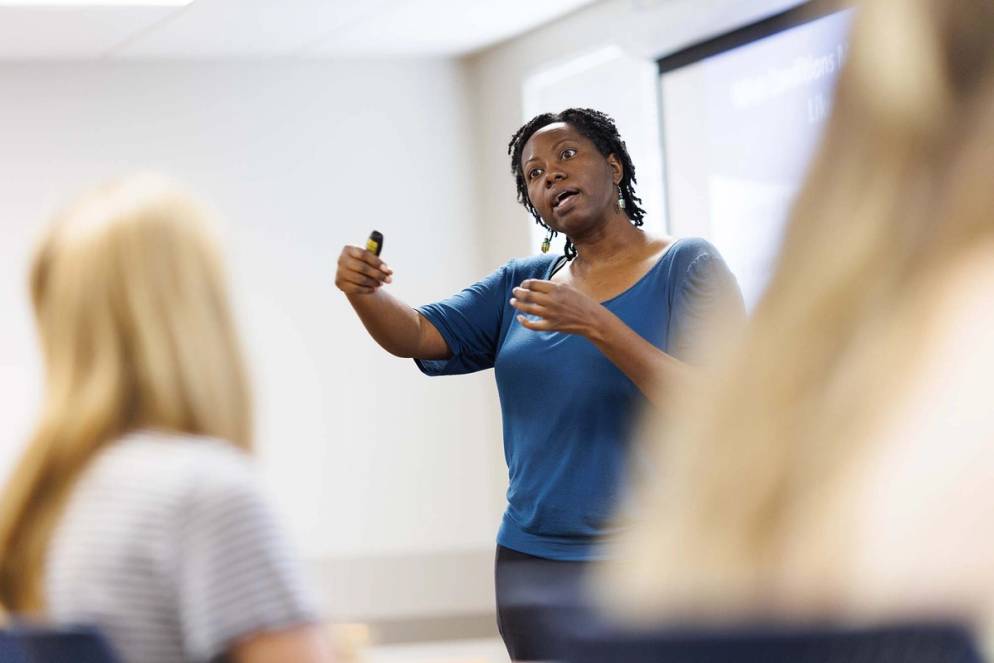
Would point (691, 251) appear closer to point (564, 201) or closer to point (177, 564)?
point (564, 201)

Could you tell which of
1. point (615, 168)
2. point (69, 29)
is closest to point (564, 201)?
point (615, 168)

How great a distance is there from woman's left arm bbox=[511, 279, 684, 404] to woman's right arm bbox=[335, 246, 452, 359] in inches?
16.2

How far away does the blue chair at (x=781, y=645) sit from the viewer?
646mm

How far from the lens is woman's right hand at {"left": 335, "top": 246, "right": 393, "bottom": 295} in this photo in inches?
106

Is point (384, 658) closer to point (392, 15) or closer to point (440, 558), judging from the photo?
point (440, 558)

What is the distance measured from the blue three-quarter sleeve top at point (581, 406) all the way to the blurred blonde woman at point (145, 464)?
1.27 m

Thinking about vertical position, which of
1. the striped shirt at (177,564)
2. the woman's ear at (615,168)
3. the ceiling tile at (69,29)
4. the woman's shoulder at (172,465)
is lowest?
the striped shirt at (177,564)

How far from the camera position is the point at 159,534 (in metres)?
1.06

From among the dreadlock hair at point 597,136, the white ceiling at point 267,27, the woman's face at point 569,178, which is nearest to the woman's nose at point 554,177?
the woman's face at point 569,178

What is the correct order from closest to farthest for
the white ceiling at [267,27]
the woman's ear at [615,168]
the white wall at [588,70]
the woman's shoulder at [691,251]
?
1. the woman's shoulder at [691,251]
2. the woman's ear at [615,168]
3. the white wall at [588,70]
4. the white ceiling at [267,27]

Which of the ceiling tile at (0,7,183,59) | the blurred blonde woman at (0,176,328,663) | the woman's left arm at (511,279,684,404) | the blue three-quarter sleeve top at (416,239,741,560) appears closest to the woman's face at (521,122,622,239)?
the blue three-quarter sleeve top at (416,239,741,560)

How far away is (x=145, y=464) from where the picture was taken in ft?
3.60

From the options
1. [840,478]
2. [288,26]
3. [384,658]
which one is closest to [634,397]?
[840,478]

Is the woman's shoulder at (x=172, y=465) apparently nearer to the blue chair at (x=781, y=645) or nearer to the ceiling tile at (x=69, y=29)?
the blue chair at (x=781, y=645)
